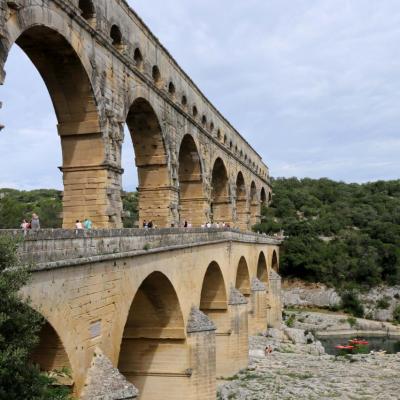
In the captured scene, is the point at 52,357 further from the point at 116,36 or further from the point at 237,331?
the point at 237,331

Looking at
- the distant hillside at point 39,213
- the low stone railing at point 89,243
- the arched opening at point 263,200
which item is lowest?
the low stone railing at point 89,243

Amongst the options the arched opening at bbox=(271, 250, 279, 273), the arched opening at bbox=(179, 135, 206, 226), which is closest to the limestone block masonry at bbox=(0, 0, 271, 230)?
the arched opening at bbox=(179, 135, 206, 226)

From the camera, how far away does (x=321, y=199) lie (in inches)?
2982

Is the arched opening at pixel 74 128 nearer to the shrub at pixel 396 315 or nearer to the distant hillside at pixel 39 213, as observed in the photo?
the distant hillside at pixel 39 213

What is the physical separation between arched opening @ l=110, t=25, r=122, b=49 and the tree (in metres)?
13.2

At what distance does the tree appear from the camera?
5.84 meters

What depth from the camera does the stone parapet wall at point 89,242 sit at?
24.6 ft

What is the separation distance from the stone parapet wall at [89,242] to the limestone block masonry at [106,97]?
2530 mm

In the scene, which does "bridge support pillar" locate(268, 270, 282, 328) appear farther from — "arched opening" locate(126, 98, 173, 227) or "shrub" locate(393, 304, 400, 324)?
"arched opening" locate(126, 98, 173, 227)

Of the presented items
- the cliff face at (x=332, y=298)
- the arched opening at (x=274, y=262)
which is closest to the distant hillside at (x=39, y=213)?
the arched opening at (x=274, y=262)

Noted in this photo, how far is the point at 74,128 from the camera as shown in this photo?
1575cm

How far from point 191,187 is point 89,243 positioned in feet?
64.3

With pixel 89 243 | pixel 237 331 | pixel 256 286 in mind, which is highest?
pixel 89 243

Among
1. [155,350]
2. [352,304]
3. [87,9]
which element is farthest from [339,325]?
[87,9]
